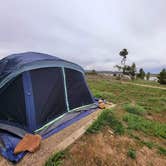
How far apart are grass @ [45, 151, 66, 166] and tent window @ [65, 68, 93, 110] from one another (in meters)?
1.46

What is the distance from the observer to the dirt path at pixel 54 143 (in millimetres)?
2025

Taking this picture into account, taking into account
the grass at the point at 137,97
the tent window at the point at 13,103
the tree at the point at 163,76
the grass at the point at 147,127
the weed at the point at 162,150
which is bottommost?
the weed at the point at 162,150

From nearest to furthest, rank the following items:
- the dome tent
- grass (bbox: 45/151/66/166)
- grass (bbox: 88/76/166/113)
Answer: grass (bbox: 45/151/66/166) < the dome tent < grass (bbox: 88/76/166/113)

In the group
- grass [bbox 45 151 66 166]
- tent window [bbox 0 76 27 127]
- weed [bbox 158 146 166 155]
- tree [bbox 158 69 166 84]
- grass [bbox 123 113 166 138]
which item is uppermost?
tree [bbox 158 69 166 84]

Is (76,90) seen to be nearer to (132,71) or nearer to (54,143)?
(54,143)

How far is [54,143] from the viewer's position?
8.02 ft

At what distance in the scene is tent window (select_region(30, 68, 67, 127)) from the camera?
278 cm

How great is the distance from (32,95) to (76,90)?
136cm

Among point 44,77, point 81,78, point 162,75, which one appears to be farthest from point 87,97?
point 162,75

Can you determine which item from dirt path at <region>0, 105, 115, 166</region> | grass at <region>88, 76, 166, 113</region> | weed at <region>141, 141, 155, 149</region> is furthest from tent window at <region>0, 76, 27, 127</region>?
grass at <region>88, 76, 166, 113</region>

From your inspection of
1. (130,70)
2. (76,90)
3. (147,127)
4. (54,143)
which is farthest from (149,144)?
(130,70)

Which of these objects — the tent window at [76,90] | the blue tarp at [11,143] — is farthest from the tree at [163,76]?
the blue tarp at [11,143]

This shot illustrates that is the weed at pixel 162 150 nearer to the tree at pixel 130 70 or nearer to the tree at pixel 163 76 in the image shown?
the tree at pixel 163 76

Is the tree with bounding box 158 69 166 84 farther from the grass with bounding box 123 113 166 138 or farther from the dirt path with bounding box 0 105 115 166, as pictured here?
the dirt path with bounding box 0 105 115 166
